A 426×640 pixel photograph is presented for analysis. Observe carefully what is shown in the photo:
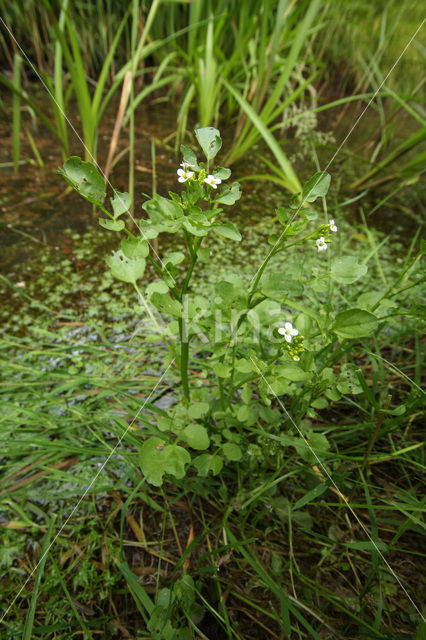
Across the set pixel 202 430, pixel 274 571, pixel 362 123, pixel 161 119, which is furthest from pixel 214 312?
pixel 362 123

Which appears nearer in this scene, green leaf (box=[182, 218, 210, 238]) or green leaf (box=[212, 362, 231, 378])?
green leaf (box=[182, 218, 210, 238])

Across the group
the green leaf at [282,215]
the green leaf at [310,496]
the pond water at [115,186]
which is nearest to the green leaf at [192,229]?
the green leaf at [282,215]

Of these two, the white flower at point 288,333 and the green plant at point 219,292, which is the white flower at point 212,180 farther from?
the white flower at point 288,333

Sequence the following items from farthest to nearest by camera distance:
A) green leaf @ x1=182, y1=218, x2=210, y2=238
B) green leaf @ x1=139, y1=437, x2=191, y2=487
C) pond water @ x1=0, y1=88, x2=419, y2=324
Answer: pond water @ x1=0, y1=88, x2=419, y2=324
green leaf @ x1=139, y1=437, x2=191, y2=487
green leaf @ x1=182, y1=218, x2=210, y2=238

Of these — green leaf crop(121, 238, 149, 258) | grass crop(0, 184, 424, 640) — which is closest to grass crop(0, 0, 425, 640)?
grass crop(0, 184, 424, 640)

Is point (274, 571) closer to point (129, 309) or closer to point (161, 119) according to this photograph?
point (129, 309)

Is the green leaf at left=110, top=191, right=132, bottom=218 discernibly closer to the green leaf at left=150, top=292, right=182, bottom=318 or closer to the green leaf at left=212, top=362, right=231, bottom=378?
the green leaf at left=150, top=292, right=182, bottom=318
